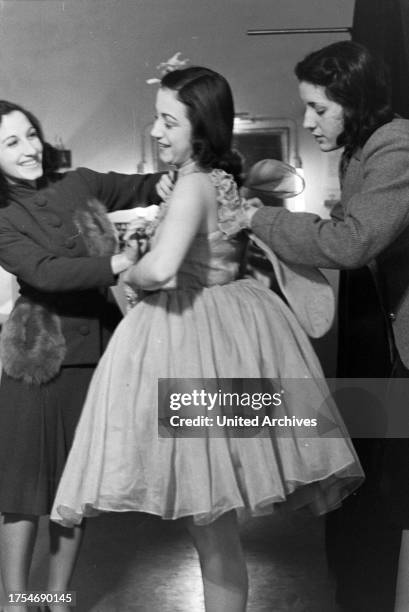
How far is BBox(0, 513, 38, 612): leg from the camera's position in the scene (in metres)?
1.69

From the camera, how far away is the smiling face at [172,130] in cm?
157

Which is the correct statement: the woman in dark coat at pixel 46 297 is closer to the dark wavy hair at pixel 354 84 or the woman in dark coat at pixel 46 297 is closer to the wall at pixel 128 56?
the wall at pixel 128 56

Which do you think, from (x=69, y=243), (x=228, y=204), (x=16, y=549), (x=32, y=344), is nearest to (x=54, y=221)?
(x=69, y=243)

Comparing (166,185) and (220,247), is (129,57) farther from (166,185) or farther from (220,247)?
(220,247)

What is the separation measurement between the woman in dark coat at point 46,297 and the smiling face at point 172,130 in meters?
0.06

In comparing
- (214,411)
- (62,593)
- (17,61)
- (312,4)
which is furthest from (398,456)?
(17,61)

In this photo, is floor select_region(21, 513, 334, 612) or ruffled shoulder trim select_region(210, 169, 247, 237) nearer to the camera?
ruffled shoulder trim select_region(210, 169, 247, 237)

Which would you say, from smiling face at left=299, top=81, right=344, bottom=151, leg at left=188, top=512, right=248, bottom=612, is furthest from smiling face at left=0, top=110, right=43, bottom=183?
leg at left=188, top=512, right=248, bottom=612

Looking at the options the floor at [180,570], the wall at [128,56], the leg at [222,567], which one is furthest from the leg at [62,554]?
the wall at [128,56]

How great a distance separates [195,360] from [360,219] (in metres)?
0.42

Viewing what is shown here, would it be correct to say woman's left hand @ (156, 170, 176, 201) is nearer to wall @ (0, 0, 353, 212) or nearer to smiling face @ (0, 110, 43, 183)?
wall @ (0, 0, 353, 212)

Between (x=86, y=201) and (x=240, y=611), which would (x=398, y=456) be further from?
(x=86, y=201)

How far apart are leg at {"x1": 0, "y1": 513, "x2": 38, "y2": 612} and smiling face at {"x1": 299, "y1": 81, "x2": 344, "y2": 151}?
0.98 metres

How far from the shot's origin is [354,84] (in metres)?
1.58
